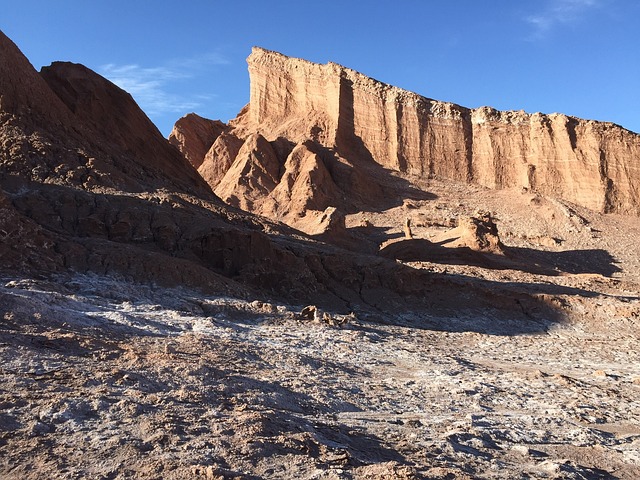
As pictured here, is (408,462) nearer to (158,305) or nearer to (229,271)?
(158,305)

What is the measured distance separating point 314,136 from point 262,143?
5584 millimetres

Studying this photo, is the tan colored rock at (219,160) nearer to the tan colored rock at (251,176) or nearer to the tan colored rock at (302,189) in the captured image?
the tan colored rock at (251,176)

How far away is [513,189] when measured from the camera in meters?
48.8

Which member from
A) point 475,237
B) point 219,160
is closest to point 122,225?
point 475,237

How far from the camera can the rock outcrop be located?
48625 mm

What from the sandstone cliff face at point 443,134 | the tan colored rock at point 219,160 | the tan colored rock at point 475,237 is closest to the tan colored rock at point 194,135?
the tan colored rock at point 219,160

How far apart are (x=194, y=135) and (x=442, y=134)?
20803mm

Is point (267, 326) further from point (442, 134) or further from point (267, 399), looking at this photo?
point (442, 134)


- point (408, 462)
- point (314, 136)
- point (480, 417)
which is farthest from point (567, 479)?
point (314, 136)

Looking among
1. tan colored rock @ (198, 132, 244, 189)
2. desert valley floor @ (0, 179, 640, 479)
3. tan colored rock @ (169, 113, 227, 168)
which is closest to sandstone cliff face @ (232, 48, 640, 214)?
tan colored rock @ (198, 132, 244, 189)

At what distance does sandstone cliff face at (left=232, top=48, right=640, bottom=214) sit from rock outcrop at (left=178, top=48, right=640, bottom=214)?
79 millimetres

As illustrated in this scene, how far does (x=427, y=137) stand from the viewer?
4969 cm

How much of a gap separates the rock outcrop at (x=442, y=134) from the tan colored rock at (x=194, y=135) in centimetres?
369

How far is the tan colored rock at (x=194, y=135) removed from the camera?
2060 inches
